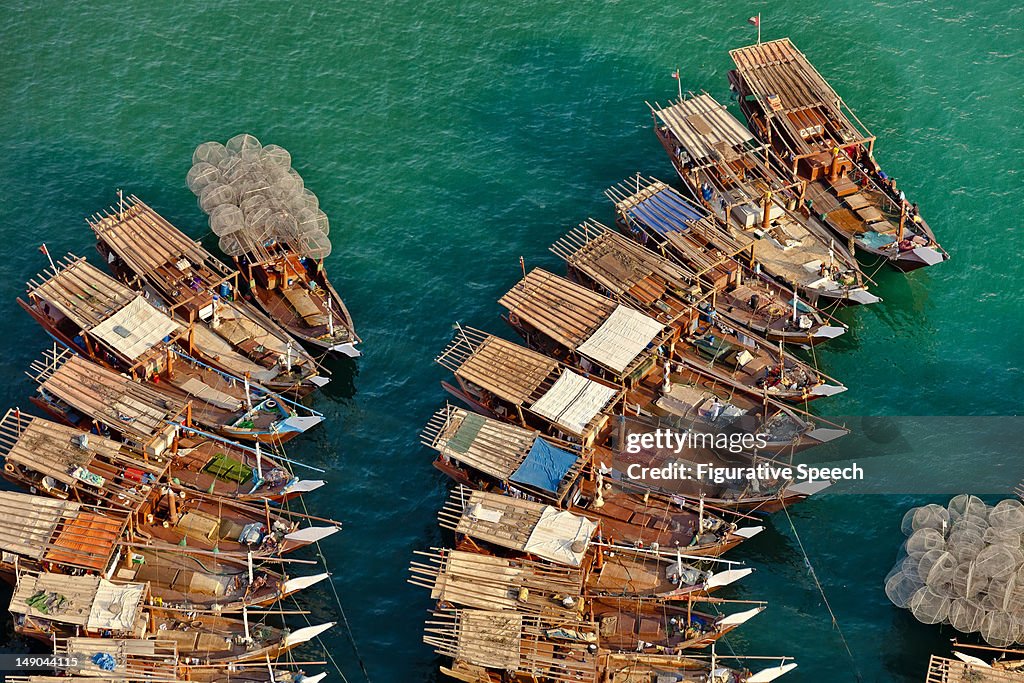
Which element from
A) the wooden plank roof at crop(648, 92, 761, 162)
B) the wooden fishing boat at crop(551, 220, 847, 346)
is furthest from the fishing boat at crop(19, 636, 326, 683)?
the wooden plank roof at crop(648, 92, 761, 162)

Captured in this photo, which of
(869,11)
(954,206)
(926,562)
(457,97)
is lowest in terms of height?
(926,562)

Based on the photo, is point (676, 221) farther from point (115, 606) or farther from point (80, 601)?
point (80, 601)

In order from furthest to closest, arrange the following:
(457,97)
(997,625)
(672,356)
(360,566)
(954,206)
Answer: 1. (457,97)
2. (954,206)
3. (672,356)
4. (360,566)
5. (997,625)

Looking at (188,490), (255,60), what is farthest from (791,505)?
(255,60)

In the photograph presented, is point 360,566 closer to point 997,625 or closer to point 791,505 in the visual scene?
point 791,505

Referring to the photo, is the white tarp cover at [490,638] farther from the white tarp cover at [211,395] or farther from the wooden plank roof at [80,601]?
the white tarp cover at [211,395]

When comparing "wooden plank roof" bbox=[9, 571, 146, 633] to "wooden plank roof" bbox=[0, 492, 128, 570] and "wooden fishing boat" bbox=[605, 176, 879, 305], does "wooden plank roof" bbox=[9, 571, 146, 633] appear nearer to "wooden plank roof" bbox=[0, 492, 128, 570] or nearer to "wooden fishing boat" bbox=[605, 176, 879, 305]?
"wooden plank roof" bbox=[0, 492, 128, 570]

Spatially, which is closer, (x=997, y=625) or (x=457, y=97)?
(x=997, y=625)
